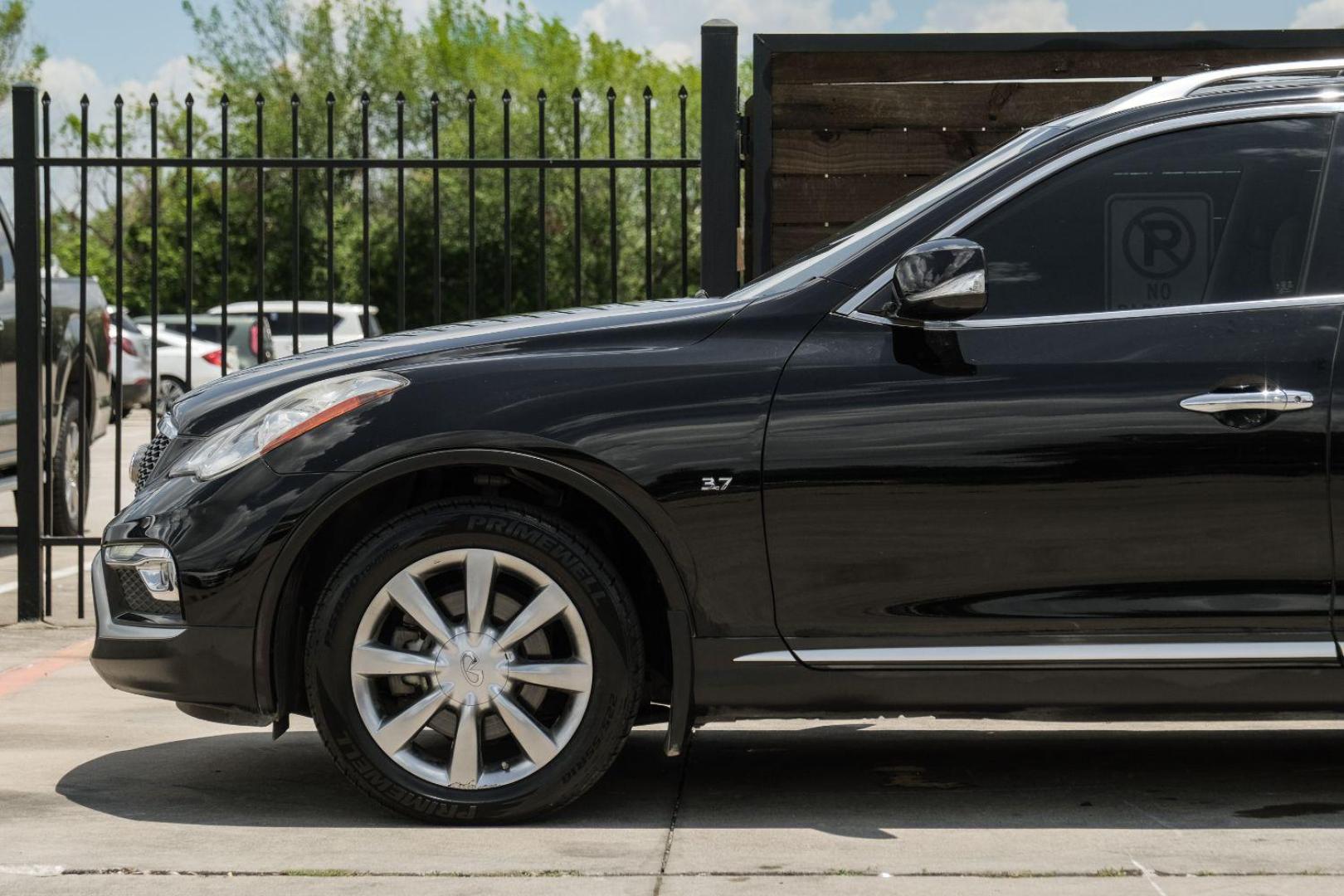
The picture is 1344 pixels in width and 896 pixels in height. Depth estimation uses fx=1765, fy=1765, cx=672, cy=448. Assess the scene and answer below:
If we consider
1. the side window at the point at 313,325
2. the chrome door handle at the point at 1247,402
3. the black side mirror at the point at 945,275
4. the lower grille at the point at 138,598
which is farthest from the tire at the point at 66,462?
the side window at the point at 313,325

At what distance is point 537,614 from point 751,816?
2.65ft

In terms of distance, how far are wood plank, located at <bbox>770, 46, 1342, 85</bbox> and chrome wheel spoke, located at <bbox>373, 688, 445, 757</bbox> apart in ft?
12.3

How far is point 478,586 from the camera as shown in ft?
13.8

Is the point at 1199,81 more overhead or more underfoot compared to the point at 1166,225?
more overhead

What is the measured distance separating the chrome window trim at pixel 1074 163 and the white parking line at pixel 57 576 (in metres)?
6.19

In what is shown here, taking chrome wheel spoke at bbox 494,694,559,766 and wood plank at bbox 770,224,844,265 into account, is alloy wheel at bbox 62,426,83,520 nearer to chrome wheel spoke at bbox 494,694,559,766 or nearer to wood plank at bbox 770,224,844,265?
wood plank at bbox 770,224,844,265

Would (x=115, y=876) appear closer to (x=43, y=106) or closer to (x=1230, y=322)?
(x=1230, y=322)

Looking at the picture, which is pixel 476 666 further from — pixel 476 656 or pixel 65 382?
pixel 65 382

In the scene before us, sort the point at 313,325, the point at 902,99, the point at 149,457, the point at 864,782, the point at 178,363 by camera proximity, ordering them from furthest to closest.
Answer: the point at 313,325, the point at 178,363, the point at 902,99, the point at 864,782, the point at 149,457

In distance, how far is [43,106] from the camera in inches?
298

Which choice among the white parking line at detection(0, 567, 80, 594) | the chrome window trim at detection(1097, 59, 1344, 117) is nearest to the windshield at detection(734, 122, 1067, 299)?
the chrome window trim at detection(1097, 59, 1344, 117)

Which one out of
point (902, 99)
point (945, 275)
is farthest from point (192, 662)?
point (902, 99)

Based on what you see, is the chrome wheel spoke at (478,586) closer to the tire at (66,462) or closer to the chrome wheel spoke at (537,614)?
the chrome wheel spoke at (537,614)

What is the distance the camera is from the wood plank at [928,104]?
23.5 feet
